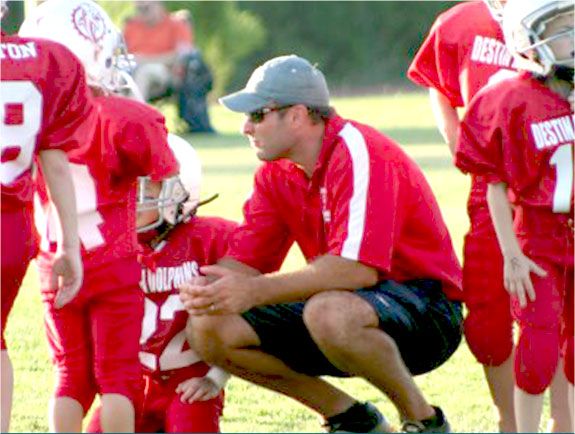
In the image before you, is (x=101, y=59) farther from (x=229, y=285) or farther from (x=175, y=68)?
(x=175, y=68)

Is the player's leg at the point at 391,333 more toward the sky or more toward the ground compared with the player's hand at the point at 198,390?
more toward the sky

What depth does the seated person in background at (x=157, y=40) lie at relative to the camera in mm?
20828

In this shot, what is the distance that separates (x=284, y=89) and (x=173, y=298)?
78cm

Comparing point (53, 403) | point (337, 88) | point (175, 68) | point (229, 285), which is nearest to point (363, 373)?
point (229, 285)

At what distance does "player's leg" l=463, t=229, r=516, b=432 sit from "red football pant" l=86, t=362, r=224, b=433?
33.8 inches

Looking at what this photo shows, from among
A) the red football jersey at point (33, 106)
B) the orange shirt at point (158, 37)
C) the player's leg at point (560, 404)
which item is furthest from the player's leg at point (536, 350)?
the orange shirt at point (158, 37)

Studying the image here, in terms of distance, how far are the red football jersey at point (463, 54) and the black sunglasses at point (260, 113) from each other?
798mm

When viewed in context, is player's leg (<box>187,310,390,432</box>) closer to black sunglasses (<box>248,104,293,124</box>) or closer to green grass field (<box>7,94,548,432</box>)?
green grass field (<box>7,94,548,432</box>)

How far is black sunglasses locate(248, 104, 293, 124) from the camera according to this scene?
5.64m

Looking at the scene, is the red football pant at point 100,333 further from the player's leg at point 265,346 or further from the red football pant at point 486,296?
the red football pant at point 486,296

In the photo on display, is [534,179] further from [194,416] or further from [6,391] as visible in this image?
[6,391]

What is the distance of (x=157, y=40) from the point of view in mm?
21109

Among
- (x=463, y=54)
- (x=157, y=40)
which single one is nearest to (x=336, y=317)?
(x=463, y=54)

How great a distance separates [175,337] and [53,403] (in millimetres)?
547
